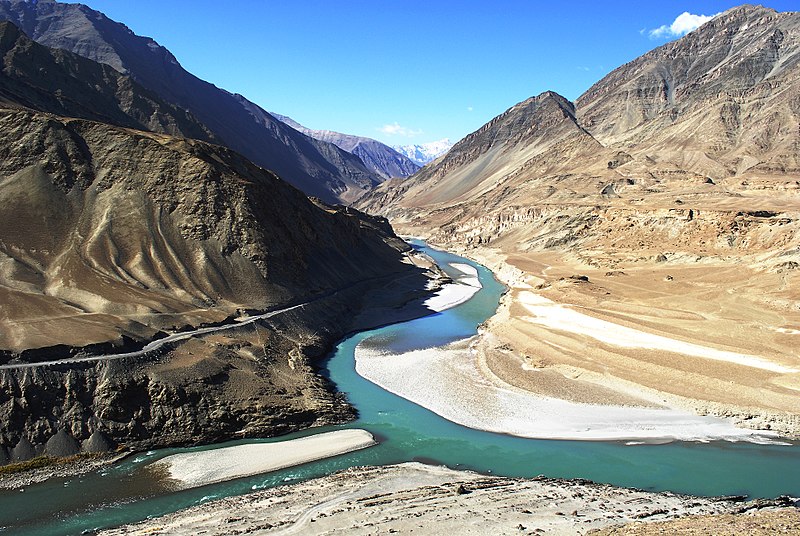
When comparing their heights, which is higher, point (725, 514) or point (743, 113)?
point (743, 113)

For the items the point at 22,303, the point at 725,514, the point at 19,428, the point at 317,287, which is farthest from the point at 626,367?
the point at 22,303

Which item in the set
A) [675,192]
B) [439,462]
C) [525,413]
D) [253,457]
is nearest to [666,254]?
[675,192]

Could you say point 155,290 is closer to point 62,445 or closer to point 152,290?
point 152,290

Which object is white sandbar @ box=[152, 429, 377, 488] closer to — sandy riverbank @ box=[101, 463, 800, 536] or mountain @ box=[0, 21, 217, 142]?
sandy riverbank @ box=[101, 463, 800, 536]

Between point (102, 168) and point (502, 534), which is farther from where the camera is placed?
point (102, 168)

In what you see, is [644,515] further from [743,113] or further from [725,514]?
[743,113]

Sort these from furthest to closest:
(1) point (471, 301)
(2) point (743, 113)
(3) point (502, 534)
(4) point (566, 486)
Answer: (2) point (743, 113) → (1) point (471, 301) → (4) point (566, 486) → (3) point (502, 534)
